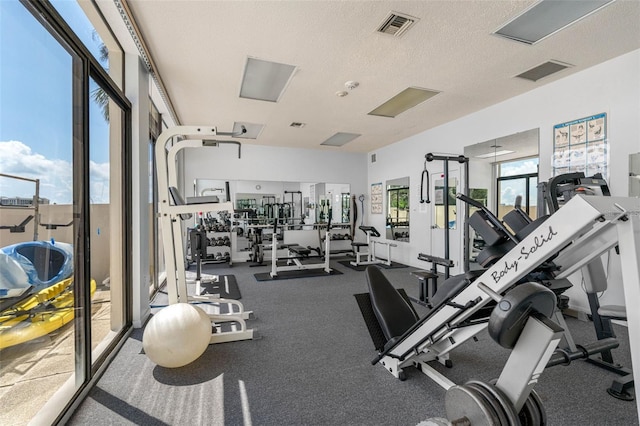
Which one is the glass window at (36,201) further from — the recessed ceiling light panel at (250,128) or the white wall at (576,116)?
the white wall at (576,116)

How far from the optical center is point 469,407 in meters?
1.07

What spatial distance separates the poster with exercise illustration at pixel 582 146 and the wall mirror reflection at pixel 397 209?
3.07 metres

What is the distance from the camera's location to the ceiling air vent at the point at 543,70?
10.7 feet

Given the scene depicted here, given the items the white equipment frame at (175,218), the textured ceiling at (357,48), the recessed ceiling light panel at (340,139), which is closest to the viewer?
the textured ceiling at (357,48)

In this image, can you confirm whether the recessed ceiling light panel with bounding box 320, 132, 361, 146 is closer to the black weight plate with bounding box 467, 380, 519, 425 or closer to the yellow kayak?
the yellow kayak

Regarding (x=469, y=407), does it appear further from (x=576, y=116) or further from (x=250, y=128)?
(x=250, y=128)

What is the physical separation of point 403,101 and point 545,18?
2.04 metres

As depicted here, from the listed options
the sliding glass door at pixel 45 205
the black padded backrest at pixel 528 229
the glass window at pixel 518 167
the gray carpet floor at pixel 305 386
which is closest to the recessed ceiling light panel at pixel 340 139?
the glass window at pixel 518 167

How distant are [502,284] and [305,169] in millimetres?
6664

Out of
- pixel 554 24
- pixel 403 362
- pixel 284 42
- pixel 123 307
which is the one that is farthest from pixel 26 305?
pixel 554 24

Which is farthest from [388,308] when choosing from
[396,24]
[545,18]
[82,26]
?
[82,26]

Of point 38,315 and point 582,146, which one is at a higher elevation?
point 582,146

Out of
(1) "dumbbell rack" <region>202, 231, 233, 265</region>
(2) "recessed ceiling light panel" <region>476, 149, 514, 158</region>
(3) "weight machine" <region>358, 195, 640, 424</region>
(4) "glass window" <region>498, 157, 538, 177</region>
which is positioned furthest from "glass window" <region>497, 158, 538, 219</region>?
(1) "dumbbell rack" <region>202, 231, 233, 265</region>

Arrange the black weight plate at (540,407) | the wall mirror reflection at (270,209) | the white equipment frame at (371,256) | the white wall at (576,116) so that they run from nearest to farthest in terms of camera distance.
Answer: the black weight plate at (540,407)
the white wall at (576,116)
the white equipment frame at (371,256)
the wall mirror reflection at (270,209)
